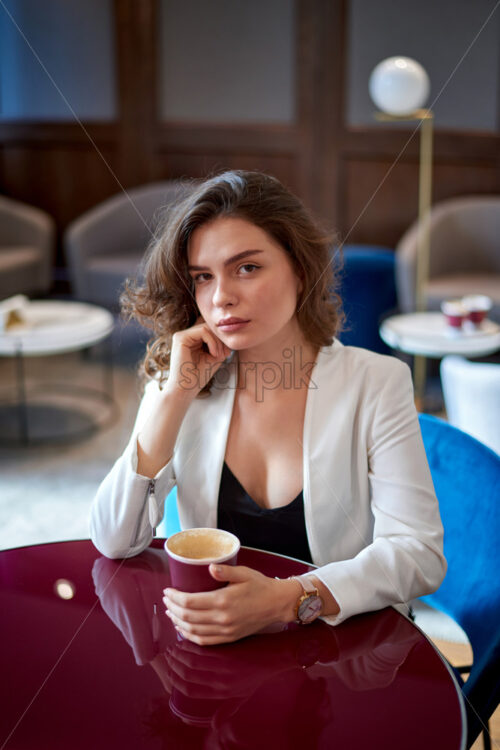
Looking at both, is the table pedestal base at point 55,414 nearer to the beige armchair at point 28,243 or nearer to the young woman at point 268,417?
the beige armchair at point 28,243

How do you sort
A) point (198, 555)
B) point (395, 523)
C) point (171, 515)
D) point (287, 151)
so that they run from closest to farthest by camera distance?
1. point (198, 555)
2. point (395, 523)
3. point (171, 515)
4. point (287, 151)

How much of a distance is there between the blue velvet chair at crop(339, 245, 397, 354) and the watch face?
263 centimetres

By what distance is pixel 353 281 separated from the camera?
3619 millimetres

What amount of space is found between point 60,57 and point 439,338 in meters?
3.54

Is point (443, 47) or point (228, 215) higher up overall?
point (443, 47)

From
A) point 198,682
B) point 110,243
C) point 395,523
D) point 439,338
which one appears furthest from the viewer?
point 110,243

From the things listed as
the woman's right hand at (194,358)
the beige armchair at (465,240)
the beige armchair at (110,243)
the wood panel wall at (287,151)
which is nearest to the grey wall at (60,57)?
the wood panel wall at (287,151)

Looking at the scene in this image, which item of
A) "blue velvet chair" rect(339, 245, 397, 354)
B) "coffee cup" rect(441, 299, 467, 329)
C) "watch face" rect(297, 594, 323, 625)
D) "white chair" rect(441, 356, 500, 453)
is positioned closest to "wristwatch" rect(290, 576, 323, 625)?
"watch face" rect(297, 594, 323, 625)

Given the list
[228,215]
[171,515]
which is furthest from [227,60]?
[171,515]

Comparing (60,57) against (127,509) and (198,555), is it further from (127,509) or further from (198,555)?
(198,555)

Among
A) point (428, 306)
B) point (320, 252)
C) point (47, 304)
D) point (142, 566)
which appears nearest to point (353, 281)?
point (428, 306)

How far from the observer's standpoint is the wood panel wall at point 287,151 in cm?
475

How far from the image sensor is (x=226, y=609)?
0.94 metres

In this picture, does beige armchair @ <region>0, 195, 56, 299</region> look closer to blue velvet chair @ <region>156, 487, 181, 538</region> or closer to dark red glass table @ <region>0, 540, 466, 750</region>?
blue velvet chair @ <region>156, 487, 181, 538</region>
